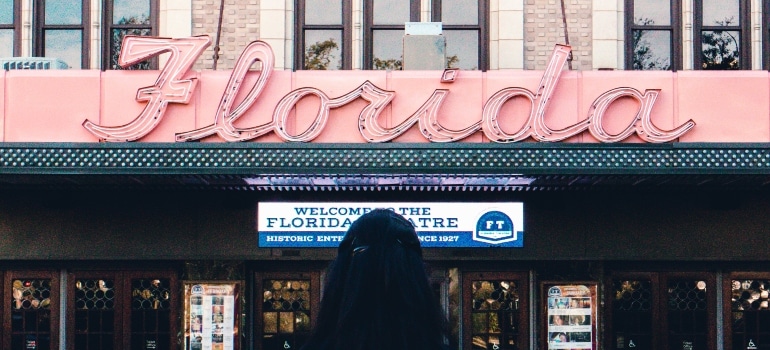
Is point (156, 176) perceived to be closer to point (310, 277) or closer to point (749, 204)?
point (310, 277)

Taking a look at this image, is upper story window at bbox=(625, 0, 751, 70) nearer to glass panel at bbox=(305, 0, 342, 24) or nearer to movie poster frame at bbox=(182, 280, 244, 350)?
glass panel at bbox=(305, 0, 342, 24)

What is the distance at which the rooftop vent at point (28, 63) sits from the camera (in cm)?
1183

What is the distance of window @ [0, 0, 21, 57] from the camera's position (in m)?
12.8

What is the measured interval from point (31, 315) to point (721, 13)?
33.0 ft

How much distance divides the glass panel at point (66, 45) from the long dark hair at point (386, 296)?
1131 cm

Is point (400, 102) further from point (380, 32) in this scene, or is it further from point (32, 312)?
point (32, 312)

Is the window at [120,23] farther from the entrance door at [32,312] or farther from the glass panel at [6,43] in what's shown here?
the entrance door at [32,312]

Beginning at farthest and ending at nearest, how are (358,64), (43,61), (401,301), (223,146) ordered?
(358,64), (43,61), (223,146), (401,301)

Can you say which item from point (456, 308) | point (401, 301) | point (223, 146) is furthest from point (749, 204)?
point (401, 301)

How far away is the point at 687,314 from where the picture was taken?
12.8 meters

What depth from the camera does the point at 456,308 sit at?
12.6 m

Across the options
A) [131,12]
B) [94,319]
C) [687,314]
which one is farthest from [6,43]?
[687,314]

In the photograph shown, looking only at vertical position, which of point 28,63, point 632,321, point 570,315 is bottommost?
point 632,321

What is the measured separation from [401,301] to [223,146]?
8611mm
